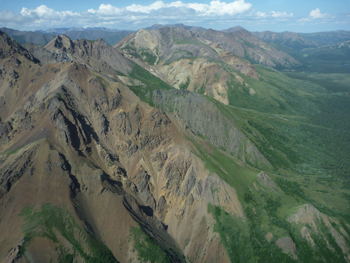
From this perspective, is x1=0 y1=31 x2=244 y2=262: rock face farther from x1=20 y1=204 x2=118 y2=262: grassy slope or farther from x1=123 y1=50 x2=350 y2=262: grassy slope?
x1=123 y1=50 x2=350 y2=262: grassy slope

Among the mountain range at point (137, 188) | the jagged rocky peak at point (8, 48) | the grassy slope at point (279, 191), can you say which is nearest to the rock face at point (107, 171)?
the mountain range at point (137, 188)

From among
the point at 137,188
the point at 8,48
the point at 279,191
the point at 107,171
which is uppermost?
the point at 8,48

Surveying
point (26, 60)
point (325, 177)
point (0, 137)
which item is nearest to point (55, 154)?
point (0, 137)

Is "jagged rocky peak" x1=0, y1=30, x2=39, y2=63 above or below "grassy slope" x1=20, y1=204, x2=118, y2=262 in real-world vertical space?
above

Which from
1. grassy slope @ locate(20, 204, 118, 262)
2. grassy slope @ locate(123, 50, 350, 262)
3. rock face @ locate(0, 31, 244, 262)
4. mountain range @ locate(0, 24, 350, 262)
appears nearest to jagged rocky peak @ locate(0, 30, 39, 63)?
mountain range @ locate(0, 24, 350, 262)

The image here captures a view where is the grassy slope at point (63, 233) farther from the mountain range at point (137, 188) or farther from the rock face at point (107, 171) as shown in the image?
the rock face at point (107, 171)

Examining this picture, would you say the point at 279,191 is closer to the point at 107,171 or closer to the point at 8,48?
the point at 107,171

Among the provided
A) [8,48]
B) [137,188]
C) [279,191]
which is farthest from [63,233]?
[8,48]

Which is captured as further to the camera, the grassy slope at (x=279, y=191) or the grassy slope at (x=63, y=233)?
the grassy slope at (x=279, y=191)

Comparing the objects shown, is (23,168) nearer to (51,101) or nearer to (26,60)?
(51,101)

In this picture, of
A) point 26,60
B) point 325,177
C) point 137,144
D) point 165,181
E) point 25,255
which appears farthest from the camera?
point 26,60

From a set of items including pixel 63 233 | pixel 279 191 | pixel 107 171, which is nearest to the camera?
pixel 63 233
